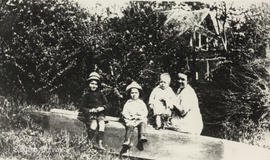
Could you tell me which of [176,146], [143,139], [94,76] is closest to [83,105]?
[94,76]

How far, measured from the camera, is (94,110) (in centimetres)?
497

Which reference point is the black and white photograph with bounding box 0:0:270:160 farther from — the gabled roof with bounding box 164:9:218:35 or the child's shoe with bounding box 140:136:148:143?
the child's shoe with bounding box 140:136:148:143

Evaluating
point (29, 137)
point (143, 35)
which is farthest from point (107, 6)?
point (29, 137)

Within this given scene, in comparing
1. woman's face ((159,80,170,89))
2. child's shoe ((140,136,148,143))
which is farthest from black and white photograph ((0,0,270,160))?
child's shoe ((140,136,148,143))

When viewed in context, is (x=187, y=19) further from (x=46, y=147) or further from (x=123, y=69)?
(x=46, y=147)

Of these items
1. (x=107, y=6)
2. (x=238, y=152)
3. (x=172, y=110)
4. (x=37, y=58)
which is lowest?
(x=238, y=152)

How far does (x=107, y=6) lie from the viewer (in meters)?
5.28

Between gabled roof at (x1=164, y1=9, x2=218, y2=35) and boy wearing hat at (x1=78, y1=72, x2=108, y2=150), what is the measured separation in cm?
119

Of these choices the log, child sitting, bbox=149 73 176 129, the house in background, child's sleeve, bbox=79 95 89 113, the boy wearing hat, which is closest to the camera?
the log

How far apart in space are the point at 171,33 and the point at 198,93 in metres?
0.84

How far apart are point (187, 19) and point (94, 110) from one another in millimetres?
1760

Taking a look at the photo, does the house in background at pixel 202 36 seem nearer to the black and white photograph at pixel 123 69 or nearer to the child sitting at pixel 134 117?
the black and white photograph at pixel 123 69

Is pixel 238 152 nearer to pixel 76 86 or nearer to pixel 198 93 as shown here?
pixel 198 93

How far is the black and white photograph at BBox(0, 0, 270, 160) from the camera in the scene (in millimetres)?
4879
